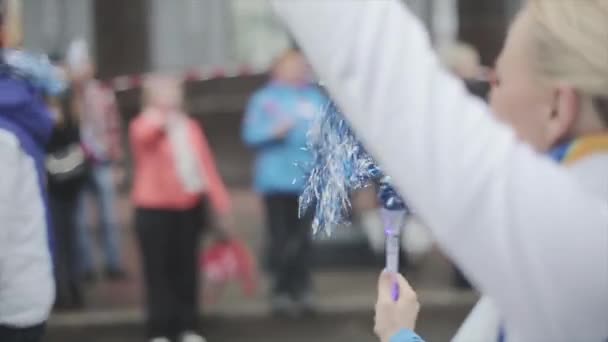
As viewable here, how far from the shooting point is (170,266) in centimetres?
624

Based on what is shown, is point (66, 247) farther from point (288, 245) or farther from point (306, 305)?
point (306, 305)

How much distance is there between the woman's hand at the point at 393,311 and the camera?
5.20 ft

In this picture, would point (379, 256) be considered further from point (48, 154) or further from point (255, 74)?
point (255, 74)

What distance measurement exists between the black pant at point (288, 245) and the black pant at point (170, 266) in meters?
0.54

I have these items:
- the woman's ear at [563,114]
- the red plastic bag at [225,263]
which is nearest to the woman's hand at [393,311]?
the woman's ear at [563,114]

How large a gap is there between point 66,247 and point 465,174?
5916 millimetres

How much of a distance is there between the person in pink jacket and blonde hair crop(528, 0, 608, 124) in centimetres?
481

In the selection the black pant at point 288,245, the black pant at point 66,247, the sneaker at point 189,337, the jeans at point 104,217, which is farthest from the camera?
the jeans at point 104,217

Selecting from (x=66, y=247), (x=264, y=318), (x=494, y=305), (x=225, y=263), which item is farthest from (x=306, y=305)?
(x=494, y=305)

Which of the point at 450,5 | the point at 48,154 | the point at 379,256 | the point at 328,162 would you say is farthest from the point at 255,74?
the point at 328,162

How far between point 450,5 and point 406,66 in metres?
9.44

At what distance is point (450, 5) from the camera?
1040 cm

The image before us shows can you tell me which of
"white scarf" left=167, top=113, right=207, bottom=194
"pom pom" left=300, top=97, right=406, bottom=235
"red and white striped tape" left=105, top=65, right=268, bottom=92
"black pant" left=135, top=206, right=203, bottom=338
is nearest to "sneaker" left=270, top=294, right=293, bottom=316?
"black pant" left=135, top=206, right=203, bottom=338

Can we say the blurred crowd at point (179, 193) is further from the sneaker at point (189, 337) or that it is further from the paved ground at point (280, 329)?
the paved ground at point (280, 329)
